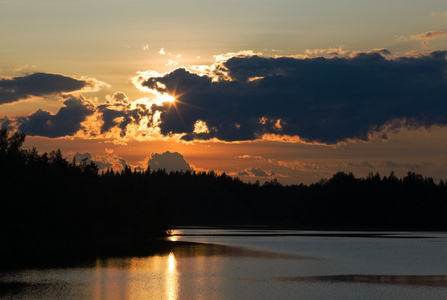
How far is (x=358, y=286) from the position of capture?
190 ft

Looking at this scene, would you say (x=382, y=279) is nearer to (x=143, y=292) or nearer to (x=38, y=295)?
(x=143, y=292)

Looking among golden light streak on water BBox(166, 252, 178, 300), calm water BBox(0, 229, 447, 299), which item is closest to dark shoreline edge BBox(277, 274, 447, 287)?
calm water BBox(0, 229, 447, 299)

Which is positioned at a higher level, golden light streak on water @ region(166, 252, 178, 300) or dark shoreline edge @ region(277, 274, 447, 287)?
golden light streak on water @ region(166, 252, 178, 300)

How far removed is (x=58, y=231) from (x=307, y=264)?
183 ft

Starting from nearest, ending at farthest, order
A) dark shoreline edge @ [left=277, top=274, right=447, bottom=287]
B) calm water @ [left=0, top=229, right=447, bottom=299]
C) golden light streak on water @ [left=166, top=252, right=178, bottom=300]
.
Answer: golden light streak on water @ [left=166, top=252, right=178, bottom=300], calm water @ [left=0, top=229, right=447, bottom=299], dark shoreline edge @ [left=277, top=274, right=447, bottom=287]

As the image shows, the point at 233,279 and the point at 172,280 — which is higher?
the point at 172,280

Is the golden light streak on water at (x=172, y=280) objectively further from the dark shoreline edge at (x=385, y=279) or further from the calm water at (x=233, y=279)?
the dark shoreline edge at (x=385, y=279)

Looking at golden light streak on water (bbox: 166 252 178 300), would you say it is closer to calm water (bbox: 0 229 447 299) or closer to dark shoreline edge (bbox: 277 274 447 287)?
calm water (bbox: 0 229 447 299)

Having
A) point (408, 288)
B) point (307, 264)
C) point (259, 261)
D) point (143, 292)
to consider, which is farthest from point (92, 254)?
point (408, 288)

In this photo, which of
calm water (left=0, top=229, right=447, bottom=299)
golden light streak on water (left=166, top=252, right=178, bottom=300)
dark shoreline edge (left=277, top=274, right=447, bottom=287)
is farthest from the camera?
dark shoreline edge (left=277, top=274, right=447, bottom=287)

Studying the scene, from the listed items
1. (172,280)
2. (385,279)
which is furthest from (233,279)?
(385,279)

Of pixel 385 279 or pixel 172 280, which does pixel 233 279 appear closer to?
pixel 172 280

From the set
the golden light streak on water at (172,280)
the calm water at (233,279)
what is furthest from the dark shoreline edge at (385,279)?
the golden light streak on water at (172,280)

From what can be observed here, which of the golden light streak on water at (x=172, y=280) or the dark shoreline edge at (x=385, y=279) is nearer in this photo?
the golden light streak on water at (x=172, y=280)
